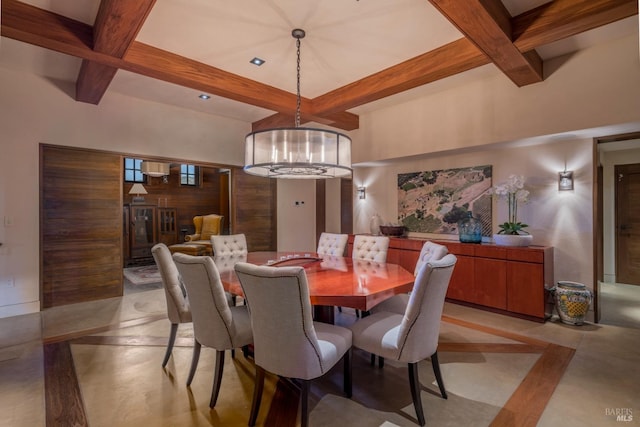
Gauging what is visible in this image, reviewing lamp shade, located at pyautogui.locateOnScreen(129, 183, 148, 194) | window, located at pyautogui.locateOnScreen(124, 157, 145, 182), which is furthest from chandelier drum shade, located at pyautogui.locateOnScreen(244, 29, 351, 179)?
window, located at pyautogui.locateOnScreen(124, 157, 145, 182)

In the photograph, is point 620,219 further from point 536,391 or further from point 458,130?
point 536,391

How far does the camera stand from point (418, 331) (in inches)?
76.7

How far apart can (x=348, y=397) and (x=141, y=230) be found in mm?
7289

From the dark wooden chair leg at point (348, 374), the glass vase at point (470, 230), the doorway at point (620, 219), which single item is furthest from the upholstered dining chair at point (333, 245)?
the doorway at point (620, 219)

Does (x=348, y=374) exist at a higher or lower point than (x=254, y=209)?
lower

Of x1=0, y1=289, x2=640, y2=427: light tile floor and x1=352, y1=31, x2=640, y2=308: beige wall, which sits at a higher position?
x1=352, y1=31, x2=640, y2=308: beige wall

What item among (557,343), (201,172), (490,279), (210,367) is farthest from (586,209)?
(201,172)

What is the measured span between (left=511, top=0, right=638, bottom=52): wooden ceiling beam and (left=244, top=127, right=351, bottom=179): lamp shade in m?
1.78

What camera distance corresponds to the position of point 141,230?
25.4ft

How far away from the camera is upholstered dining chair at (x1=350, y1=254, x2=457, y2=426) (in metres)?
1.88

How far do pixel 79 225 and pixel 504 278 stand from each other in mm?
5725

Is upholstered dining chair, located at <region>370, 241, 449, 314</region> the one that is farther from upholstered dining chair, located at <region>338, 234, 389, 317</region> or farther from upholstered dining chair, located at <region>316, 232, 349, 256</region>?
upholstered dining chair, located at <region>316, 232, 349, 256</region>

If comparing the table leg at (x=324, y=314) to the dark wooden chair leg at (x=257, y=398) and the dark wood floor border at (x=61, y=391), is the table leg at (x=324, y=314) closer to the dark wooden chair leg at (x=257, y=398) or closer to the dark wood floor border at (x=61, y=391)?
the dark wooden chair leg at (x=257, y=398)

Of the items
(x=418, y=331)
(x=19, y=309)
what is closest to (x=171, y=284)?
(x=418, y=331)
